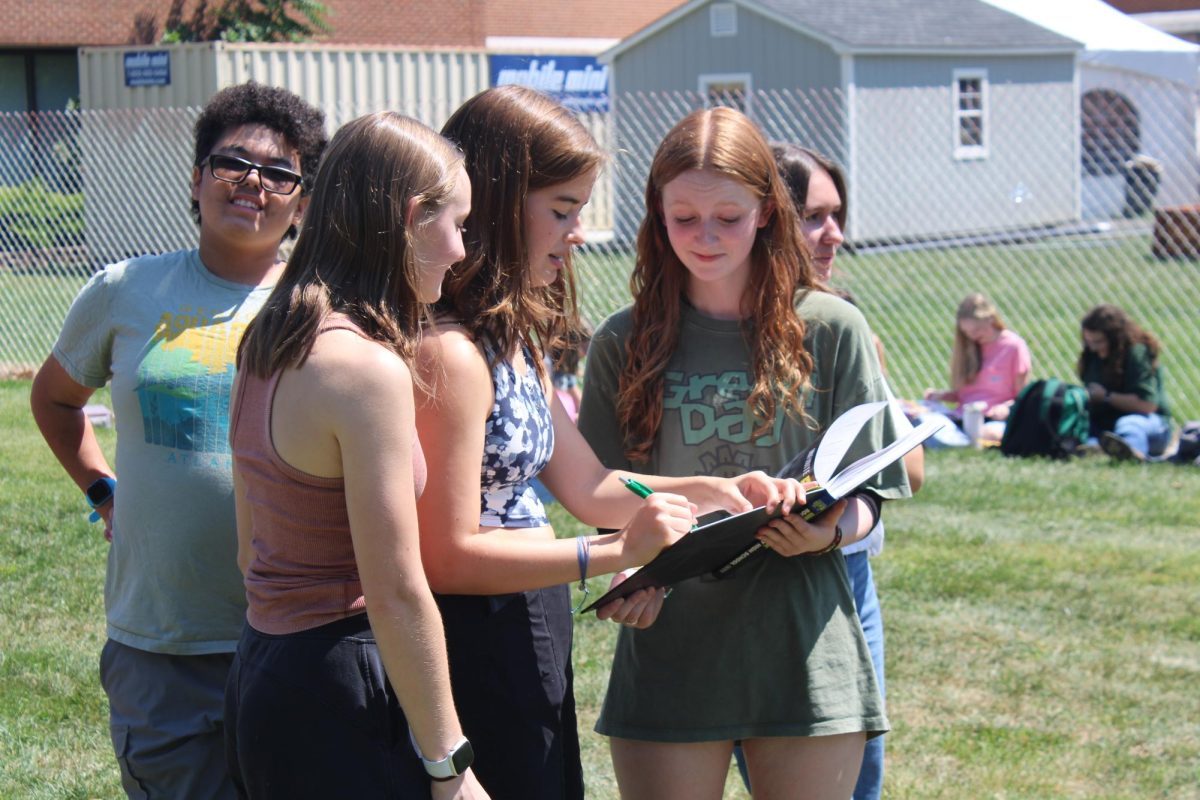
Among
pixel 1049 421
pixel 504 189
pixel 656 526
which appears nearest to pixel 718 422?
pixel 656 526

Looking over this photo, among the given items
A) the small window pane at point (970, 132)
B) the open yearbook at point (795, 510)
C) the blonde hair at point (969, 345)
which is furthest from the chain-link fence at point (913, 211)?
the open yearbook at point (795, 510)

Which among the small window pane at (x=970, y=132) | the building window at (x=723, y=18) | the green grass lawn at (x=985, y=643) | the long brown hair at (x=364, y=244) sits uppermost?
the building window at (x=723, y=18)

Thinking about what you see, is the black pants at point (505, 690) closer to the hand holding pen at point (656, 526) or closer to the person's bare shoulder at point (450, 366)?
the hand holding pen at point (656, 526)

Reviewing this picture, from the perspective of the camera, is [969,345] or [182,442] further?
[969,345]

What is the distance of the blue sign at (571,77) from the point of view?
78.1ft

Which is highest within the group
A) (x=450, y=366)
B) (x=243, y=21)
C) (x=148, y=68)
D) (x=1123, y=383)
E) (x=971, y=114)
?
(x=243, y=21)

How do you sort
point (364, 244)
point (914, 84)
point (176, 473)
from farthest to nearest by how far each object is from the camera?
1. point (914, 84)
2. point (176, 473)
3. point (364, 244)

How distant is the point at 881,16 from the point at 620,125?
10398 mm

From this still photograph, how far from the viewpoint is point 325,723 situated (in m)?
2.08

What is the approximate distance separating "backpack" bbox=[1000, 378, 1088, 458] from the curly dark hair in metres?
6.68

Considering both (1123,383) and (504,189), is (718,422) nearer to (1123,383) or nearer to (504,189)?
(504,189)

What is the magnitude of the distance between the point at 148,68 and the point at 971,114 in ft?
44.9

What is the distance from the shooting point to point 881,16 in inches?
996

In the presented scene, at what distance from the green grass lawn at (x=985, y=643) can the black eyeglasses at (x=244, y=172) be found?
2.10m
